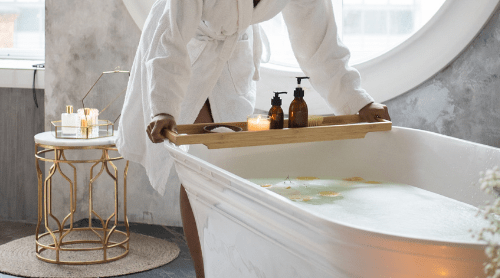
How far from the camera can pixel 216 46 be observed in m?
1.69

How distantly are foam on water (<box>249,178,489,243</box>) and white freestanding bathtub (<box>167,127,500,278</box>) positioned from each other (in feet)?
0.24

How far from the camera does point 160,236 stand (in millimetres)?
2502

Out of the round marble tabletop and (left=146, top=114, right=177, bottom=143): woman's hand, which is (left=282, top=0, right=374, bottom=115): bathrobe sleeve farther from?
the round marble tabletop

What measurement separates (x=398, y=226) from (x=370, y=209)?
150mm

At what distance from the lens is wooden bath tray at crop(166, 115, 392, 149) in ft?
4.53

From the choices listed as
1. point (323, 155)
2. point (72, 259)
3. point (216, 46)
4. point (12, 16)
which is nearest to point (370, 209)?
point (323, 155)

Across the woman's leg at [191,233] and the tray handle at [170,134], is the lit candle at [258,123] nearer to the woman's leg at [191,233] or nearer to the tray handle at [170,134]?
the tray handle at [170,134]

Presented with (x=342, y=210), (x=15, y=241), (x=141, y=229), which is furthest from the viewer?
(x=141, y=229)

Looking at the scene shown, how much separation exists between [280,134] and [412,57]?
3.77 feet

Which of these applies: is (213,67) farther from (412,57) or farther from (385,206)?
(412,57)

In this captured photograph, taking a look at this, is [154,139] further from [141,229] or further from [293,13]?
[141,229]

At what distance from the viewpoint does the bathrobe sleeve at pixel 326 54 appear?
5.52 ft

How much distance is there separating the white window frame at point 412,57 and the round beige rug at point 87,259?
830 millimetres

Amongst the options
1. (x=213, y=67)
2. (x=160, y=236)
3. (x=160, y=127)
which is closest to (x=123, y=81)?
(x=160, y=236)
